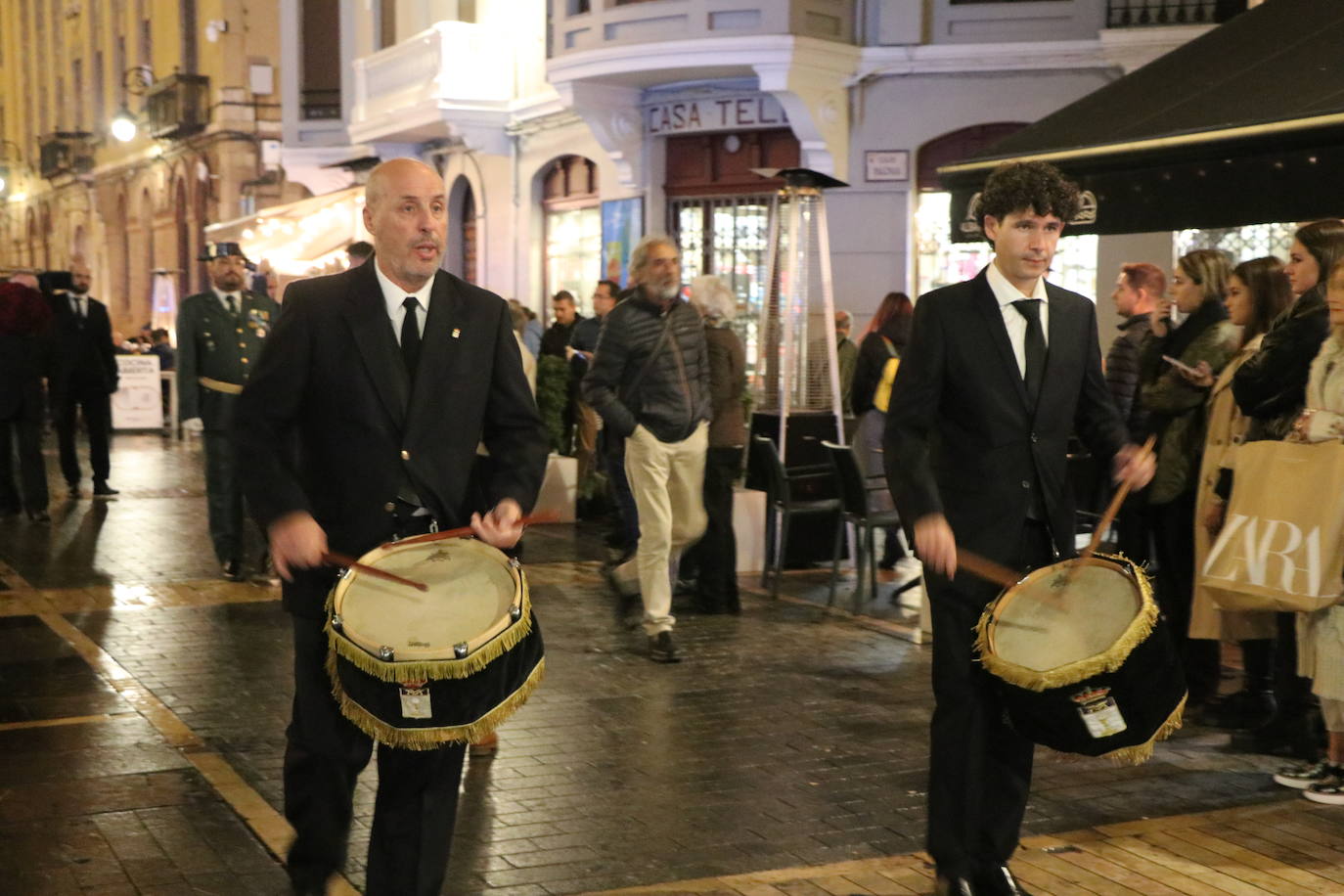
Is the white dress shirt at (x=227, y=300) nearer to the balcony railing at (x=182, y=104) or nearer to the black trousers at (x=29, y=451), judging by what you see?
the black trousers at (x=29, y=451)

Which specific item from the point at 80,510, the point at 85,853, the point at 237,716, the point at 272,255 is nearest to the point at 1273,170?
the point at 237,716

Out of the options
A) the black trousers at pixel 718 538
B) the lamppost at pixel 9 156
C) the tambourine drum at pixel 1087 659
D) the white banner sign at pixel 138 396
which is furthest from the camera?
the lamppost at pixel 9 156

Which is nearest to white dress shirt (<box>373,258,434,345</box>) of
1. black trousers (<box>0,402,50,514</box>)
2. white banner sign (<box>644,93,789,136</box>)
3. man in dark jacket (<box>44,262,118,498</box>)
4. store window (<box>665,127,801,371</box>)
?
black trousers (<box>0,402,50,514</box>)

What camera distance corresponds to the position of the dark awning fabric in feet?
24.4

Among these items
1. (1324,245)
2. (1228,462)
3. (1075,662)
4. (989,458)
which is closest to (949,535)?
(989,458)

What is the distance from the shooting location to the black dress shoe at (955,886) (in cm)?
463

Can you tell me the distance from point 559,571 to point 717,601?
186 cm

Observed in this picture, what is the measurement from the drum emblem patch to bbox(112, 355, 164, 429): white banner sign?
869 inches

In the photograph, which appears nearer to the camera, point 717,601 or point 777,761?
point 777,761

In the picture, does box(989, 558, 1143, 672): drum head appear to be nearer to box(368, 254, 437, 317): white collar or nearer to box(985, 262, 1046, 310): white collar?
box(985, 262, 1046, 310): white collar

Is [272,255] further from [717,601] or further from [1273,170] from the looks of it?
[1273,170]

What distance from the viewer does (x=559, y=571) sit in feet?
37.2

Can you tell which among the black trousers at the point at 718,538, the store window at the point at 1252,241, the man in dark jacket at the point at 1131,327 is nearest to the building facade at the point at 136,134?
the store window at the point at 1252,241

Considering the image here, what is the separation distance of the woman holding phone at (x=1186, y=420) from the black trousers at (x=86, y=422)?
10841 mm
